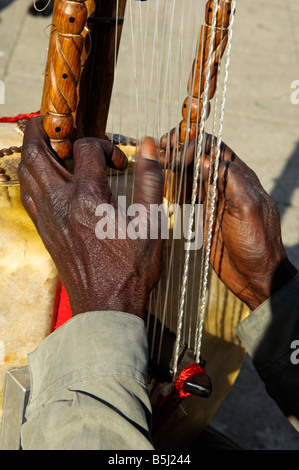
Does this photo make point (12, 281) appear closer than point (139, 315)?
No

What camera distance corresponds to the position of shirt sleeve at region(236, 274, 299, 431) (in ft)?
4.39

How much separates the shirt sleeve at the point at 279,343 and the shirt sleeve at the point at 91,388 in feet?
1.51

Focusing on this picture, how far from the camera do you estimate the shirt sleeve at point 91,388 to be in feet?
2.79

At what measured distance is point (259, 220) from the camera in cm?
132

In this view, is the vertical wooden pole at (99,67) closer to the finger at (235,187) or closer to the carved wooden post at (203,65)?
the carved wooden post at (203,65)

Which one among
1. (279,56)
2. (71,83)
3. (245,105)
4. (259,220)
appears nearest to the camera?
(71,83)

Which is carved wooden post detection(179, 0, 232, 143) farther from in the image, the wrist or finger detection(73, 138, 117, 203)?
the wrist

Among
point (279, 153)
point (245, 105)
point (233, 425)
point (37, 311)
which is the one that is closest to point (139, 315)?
point (37, 311)

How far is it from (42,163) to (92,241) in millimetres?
219

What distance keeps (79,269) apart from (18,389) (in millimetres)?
363

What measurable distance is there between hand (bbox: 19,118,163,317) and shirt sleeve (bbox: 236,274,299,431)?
404 mm

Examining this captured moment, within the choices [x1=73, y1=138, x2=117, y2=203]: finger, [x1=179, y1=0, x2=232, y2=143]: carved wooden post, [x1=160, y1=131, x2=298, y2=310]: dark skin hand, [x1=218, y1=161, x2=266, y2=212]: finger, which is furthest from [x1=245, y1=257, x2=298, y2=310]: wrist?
[x1=73, y1=138, x2=117, y2=203]: finger
